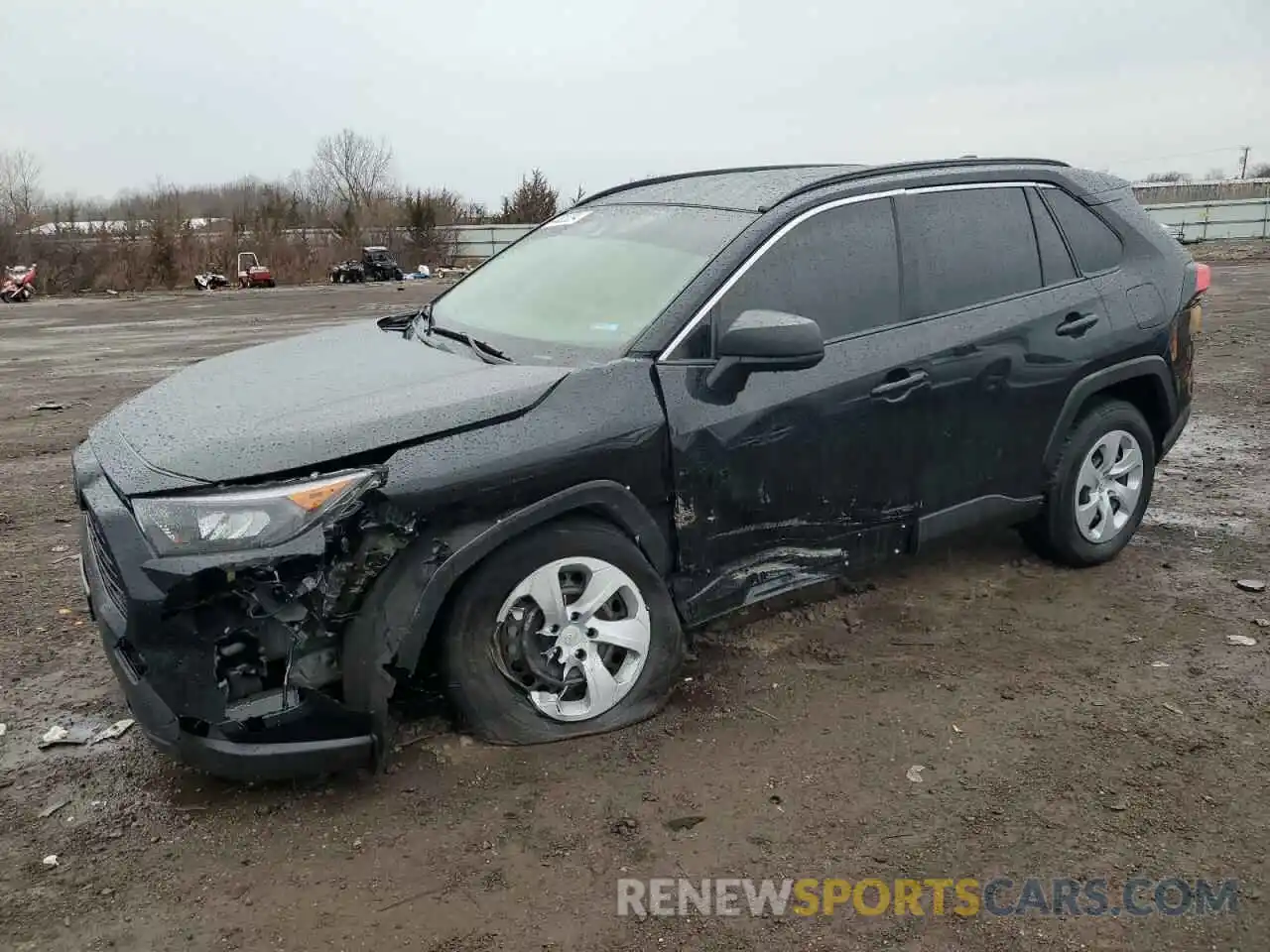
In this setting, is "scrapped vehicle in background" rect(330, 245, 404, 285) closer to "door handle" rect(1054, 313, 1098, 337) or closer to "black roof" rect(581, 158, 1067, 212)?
"black roof" rect(581, 158, 1067, 212)

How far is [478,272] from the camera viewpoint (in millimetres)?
4605

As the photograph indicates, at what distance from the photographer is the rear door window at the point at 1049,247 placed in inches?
170

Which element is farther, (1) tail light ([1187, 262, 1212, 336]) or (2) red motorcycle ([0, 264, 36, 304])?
(2) red motorcycle ([0, 264, 36, 304])

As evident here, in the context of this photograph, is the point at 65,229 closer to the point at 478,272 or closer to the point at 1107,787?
the point at 478,272

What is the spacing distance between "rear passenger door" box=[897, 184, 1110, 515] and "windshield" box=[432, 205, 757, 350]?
0.90 meters

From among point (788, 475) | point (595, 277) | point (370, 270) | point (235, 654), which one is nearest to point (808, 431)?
point (788, 475)

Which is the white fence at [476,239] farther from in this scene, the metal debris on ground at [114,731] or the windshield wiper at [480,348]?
the metal debris on ground at [114,731]

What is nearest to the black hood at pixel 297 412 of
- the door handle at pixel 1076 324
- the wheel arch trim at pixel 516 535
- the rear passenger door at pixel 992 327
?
the wheel arch trim at pixel 516 535

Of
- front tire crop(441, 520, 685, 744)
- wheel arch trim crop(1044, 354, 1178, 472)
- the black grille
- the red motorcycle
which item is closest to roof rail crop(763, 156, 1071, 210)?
wheel arch trim crop(1044, 354, 1178, 472)

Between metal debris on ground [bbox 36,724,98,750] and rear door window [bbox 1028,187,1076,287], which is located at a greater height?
rear door window [bbox 1028,187,1076,287]

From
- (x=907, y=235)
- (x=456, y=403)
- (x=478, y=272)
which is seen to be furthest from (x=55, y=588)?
(x=907, y=235)

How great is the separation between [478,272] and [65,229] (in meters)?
41.0

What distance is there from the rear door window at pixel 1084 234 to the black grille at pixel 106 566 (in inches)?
157

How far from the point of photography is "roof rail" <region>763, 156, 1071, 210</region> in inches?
147
